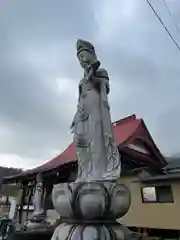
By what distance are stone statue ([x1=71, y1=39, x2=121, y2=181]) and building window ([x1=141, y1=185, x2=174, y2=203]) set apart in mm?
5621

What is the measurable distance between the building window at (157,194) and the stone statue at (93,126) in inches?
221

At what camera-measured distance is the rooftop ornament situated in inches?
103

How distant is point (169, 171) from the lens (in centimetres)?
861

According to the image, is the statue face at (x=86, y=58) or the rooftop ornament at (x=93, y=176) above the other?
the statue face at (x=86, y=58)

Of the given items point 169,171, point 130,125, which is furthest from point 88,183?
point 130,125

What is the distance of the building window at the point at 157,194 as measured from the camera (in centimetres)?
820

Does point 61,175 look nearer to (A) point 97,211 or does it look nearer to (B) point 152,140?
(B) point 152,140

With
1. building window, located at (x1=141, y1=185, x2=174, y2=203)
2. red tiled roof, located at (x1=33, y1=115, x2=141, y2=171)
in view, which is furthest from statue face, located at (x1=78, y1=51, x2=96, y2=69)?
building window, located at (x1=141, y1=185, x2=174, y2=203)

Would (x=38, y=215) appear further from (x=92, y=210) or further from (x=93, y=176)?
(x=92, y=210)

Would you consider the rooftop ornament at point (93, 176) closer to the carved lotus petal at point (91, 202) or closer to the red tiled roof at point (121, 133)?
the carved lotus petal at point (91, 202)

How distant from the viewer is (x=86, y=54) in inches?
137

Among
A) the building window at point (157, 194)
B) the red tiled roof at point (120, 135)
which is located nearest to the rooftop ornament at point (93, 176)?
the red tiled roof at point (120, 135)

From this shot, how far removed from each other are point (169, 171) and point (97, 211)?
6523 millimetres

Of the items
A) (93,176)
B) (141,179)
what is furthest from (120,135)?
(93,176)
